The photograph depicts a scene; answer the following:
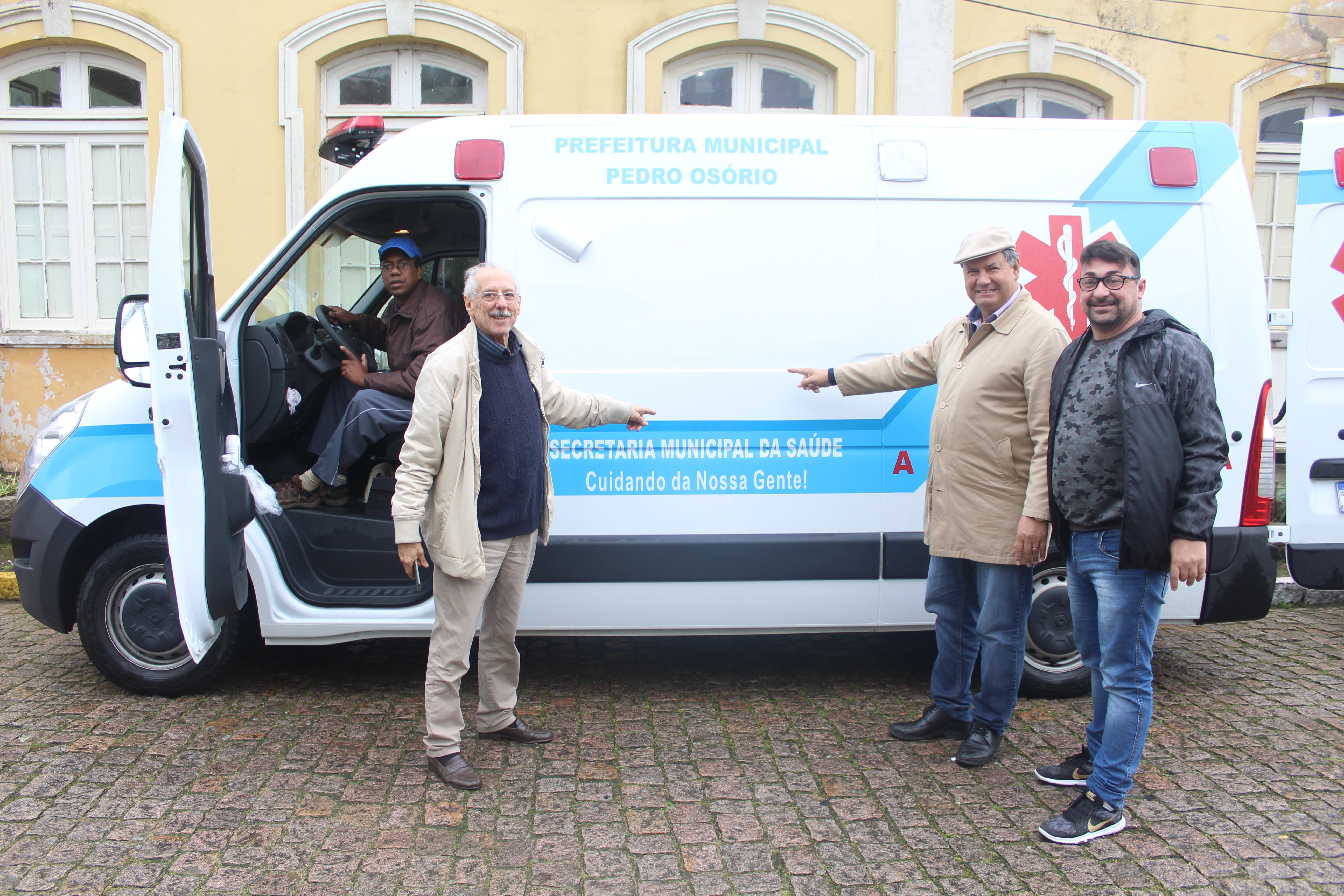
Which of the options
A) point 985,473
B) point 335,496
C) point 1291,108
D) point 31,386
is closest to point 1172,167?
point 985,473

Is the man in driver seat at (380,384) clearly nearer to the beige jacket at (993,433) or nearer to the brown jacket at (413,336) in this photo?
the brown jacket at (413,336)

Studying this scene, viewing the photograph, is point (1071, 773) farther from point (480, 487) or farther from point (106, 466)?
point (106, 466)

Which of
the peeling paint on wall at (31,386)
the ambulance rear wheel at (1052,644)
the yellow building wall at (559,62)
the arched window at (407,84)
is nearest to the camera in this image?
the ambulance rear wheel at (1052,644)

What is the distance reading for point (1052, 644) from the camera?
3.83 metres

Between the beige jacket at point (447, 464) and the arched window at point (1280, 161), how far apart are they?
8010mm

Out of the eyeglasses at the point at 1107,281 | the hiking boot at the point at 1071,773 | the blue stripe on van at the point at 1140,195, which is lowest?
the hiking boot at the point at 1071,773

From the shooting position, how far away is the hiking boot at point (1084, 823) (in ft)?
9.16

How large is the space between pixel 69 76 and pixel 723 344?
7187mm

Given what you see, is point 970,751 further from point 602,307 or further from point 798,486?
point 602,307

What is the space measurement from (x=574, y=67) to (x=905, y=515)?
17.9 feet

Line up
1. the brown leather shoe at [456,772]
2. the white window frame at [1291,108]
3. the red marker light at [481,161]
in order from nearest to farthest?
the brown leather shoe at [456,772] → the red marker light at [481,161] → the white window frame at [1291,108]

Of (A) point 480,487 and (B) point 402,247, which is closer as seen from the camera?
(A) point 480,487

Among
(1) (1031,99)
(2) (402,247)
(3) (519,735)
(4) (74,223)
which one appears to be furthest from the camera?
(1) (1031,99)

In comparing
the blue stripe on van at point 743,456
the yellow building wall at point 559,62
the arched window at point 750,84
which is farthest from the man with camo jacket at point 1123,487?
the arched window at point 750,84
